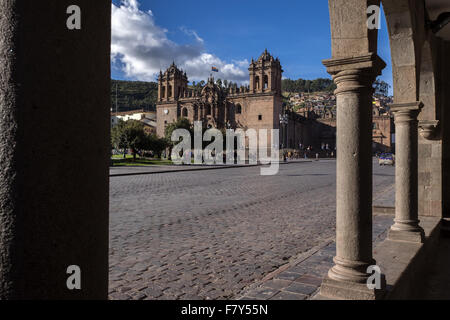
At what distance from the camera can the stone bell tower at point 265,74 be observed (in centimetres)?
5409

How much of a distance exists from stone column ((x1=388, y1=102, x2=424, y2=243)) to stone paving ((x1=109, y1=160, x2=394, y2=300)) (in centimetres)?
118

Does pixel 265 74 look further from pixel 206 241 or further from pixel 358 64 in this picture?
pixel 358 64

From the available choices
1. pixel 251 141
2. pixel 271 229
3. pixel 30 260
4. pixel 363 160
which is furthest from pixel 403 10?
pixel 251 141

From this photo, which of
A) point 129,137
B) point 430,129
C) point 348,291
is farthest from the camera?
point 129,137

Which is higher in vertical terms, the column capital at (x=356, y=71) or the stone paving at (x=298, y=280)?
the column capital at (x=356, y=71)

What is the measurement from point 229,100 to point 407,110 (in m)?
55.8

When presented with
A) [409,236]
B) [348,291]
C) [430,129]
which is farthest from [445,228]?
[348,291]

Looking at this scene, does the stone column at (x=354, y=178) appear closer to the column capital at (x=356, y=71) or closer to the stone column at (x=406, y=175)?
the column capital at (x=356, y=71)

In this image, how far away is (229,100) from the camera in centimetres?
5969

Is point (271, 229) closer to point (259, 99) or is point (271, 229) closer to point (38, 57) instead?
point (38, 57)

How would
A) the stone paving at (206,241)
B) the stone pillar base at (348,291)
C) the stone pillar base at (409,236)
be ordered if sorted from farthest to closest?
the stone pillar base at (409,236) < the stone paving at (206,241) < the stone pillar base at (348,291)

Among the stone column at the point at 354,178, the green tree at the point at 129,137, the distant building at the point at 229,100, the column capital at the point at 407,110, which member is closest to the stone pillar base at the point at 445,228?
the column capital at the point at 407,110

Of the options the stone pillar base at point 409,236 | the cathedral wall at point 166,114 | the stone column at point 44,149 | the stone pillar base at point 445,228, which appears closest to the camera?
the stone column at point 44,149

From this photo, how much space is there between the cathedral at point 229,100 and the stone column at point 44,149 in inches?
2139
